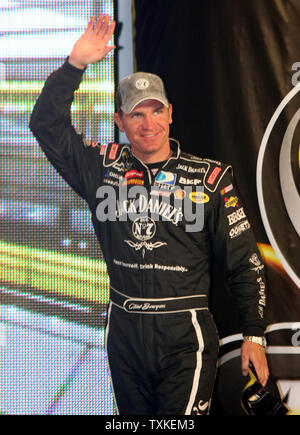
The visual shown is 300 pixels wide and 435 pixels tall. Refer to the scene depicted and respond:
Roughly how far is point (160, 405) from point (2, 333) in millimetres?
1007

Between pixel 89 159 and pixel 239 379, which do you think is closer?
pixel 89 159

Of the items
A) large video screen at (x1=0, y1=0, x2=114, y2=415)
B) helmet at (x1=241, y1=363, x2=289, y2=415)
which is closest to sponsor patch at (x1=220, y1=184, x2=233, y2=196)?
large video screen at (x1=0, y1=0, x2=114, y2=415)

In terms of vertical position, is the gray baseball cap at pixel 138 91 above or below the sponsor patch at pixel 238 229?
above

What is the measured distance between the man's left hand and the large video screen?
0.82 meters

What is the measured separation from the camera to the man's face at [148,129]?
215cm

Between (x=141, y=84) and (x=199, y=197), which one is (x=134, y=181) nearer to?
(x=199, y=197)

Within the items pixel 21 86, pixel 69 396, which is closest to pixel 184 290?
pixel 69 396

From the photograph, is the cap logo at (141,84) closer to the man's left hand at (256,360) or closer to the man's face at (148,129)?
the man's face at (148,129)

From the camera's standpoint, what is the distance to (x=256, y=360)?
2035 mm

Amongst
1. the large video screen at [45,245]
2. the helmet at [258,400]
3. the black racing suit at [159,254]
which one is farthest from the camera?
the large video screen at [45,245]

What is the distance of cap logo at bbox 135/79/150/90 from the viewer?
2183mm

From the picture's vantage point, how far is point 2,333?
256 centimetres

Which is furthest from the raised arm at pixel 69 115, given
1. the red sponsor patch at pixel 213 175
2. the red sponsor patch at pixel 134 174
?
the red sponsor patch at pixel 213 175
